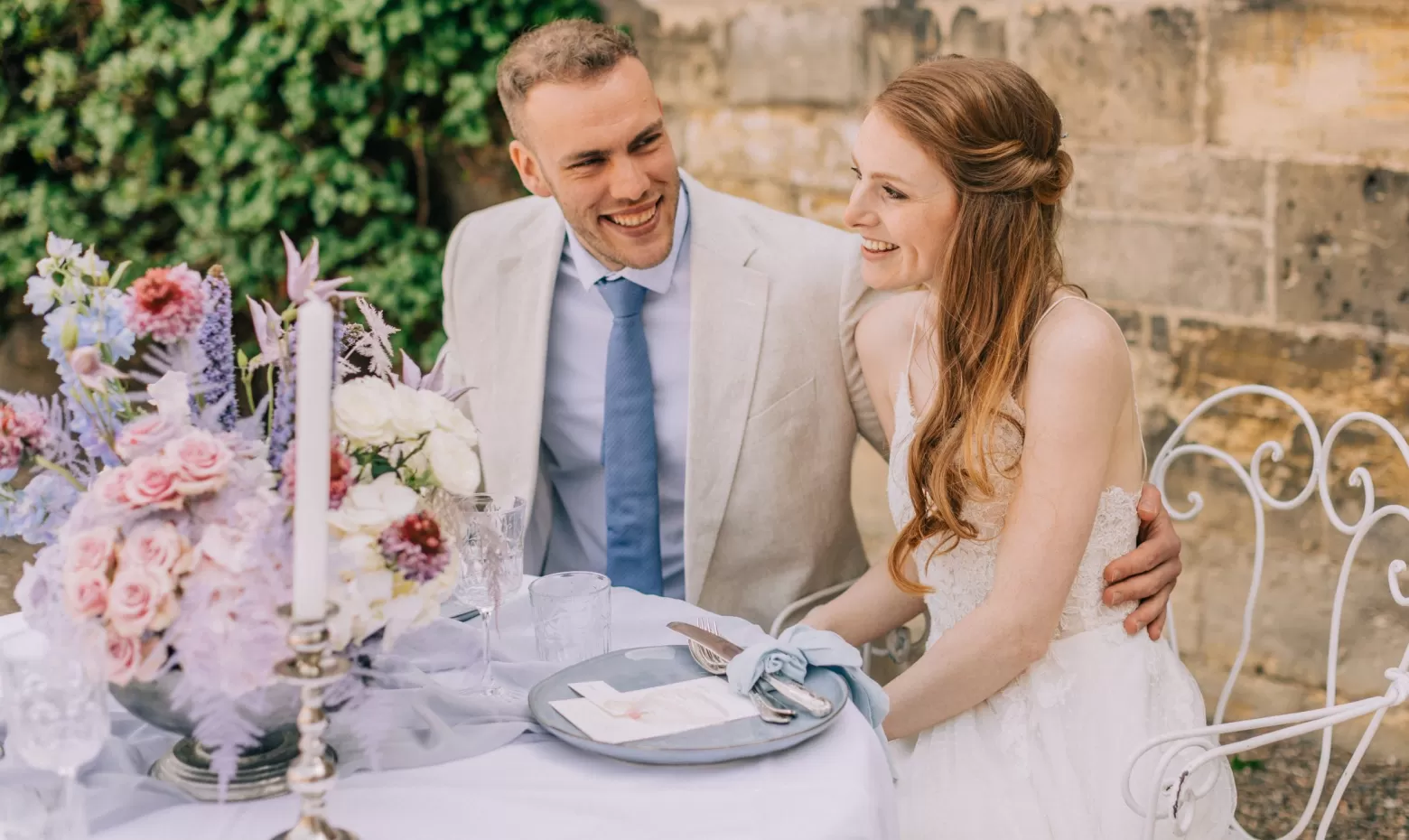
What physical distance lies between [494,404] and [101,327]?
1.31m

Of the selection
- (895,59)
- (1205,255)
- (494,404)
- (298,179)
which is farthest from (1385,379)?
(298,179)

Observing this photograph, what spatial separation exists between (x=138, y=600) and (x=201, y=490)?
0.11 metres

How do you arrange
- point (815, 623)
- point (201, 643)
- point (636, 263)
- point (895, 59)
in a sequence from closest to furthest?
point (201, 643) → point (815, 623) → point (636, 263) → point (895, 59)

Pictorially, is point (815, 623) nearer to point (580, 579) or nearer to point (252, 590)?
point (580, 579)

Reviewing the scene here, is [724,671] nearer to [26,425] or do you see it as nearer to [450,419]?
[450,419]

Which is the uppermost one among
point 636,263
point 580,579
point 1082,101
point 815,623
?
point 1082,101

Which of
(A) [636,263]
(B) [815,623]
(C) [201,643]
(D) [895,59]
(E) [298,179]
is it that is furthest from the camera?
(E) [298,179]

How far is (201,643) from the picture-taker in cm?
132

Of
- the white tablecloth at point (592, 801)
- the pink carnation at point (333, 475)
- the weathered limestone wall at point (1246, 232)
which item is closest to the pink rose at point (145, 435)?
the pink carnation at point (333, 475)

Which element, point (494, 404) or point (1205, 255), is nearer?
point (494, 404)

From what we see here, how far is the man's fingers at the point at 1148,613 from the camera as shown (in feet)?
7.06

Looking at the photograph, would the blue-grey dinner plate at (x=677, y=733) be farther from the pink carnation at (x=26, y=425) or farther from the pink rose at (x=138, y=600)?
the pink carnation at (x=26, y=425)

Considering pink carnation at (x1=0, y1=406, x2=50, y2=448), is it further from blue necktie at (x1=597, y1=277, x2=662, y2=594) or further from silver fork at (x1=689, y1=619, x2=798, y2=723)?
blue necktie at (x1=597, y1=277, x2=662, y2=594)

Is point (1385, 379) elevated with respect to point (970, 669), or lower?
elevated
